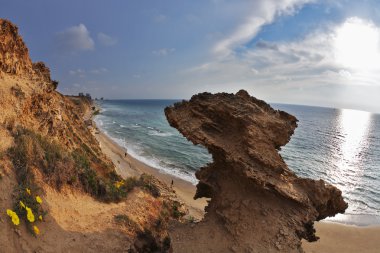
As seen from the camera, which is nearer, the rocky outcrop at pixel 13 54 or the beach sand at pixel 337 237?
the rocky outcrop at pixel 13 54

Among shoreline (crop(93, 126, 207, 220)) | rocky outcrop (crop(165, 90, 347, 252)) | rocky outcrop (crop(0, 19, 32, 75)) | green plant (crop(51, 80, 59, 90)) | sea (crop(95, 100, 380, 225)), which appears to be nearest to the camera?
rocky outcrop (crop(165, 90, 347, 252))

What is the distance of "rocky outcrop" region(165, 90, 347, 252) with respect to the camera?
28.7ft

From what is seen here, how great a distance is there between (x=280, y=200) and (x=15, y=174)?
365 inches

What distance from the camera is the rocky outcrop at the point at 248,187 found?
8.74 metres

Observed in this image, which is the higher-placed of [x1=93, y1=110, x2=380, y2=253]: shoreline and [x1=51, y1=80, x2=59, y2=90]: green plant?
[x1=51, y1=80, x2=59, y2=90]: green plant

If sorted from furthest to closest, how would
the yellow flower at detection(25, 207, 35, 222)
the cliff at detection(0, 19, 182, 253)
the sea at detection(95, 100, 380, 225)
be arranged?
the sea at detection(95, 100, 380, 225) → the cliff at detection(0, 19, 182, 253) → the yellow flower at detection(25, 207, 35, 222)

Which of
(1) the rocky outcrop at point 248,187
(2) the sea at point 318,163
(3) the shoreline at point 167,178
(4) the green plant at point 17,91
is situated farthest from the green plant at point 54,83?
(2) the sea at point 318,163

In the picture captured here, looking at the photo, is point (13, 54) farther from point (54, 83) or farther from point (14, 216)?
point (14, 216)

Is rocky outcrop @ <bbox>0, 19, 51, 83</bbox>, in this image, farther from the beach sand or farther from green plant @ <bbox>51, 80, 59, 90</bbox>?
the beach sand

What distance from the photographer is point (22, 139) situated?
1199 cm

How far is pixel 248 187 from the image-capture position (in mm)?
9547

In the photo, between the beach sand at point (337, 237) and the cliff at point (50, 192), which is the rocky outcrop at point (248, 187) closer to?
the cliff at point (50, 192)

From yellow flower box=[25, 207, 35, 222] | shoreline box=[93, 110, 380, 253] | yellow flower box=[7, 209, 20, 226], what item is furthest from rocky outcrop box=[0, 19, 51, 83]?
shoreline box=[93, 110, 380, 253]

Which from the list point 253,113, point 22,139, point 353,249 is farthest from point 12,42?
point 353,249
